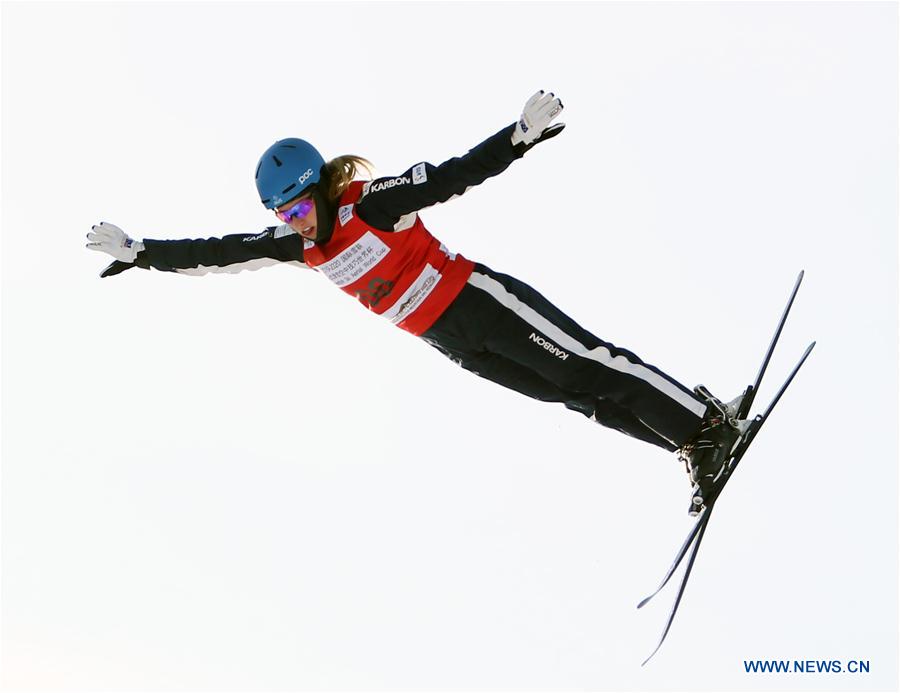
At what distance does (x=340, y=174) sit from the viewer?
5.94m

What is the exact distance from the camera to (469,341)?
20.6ft

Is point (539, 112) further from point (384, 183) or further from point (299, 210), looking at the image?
point (299, 210)

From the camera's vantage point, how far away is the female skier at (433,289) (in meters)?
5.87

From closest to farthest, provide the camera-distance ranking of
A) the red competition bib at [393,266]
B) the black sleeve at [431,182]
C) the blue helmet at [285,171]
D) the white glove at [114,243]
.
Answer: the black sleeve at [431,182], the blue helmet at [285,171], the red competition bib at [393,266], the white glove at [114,243]

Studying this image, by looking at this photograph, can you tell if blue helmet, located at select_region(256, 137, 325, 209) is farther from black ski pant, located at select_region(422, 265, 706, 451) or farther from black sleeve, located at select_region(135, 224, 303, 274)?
black ski pant, located at select_region(422, 265, 706, 451)

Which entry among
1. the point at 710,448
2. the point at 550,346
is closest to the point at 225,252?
the point at 550,346

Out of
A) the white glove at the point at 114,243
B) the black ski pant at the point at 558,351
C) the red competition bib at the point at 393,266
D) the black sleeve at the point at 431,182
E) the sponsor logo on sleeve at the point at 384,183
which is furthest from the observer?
the white glove at the point at 114,243

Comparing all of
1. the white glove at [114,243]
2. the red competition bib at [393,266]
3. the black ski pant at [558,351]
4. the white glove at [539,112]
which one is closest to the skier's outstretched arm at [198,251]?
the white glove at [114,243]

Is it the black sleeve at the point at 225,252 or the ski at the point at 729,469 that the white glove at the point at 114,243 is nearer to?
the black sleeve at the point at 225,252

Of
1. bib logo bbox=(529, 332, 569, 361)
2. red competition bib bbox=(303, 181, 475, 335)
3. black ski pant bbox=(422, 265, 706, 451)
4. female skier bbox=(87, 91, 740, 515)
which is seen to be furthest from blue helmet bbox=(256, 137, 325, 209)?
bib logo bbox=(529, 332, 569, 361)

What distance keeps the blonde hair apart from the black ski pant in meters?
0.86

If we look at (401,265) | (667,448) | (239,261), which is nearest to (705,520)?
(667,448)

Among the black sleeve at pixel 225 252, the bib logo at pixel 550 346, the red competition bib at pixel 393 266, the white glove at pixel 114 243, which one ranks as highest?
the white glove at pixel 114 243

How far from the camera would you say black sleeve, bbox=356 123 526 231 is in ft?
17.2
